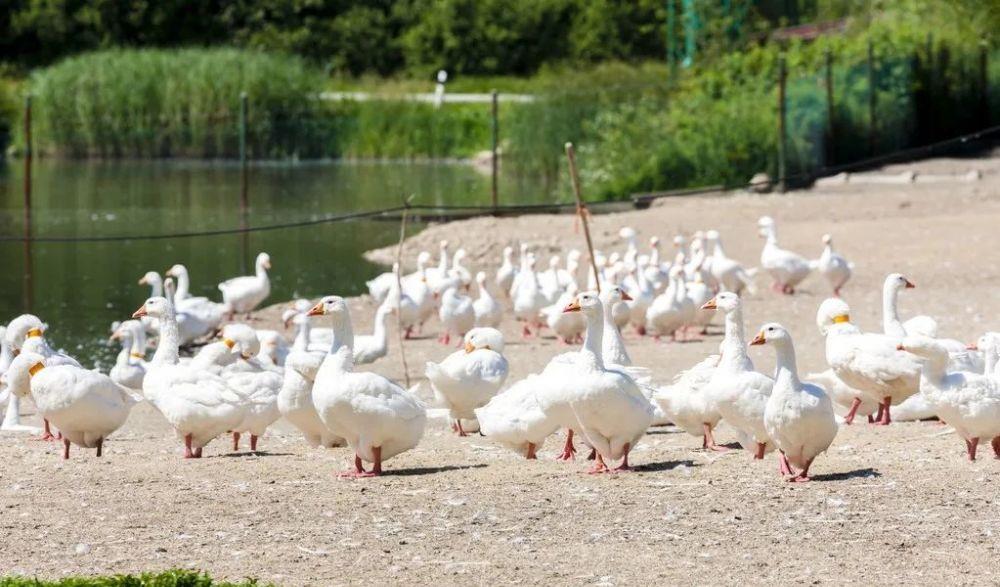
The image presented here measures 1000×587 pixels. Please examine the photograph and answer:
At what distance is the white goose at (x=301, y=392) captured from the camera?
10.7 metres

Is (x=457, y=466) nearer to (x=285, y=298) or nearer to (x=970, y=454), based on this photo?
(x=970, y=454)

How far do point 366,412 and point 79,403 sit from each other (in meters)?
1.93

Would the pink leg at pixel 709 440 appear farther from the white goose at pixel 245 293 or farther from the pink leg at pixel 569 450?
the white goose at pixel 245 293

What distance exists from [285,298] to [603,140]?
404 inches

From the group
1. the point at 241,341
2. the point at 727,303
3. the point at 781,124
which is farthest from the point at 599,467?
the point at 781,124

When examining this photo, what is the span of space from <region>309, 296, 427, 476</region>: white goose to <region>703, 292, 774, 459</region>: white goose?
66.8 inches

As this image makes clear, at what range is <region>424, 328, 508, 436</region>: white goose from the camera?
37.9ft

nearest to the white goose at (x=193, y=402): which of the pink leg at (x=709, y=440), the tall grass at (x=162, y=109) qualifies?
the pink leg at (x=709, y=440)

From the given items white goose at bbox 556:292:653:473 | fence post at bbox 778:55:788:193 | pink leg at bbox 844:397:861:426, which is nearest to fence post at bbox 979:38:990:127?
fence post at bbox 778:55:788:193

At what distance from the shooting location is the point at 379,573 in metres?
7.72

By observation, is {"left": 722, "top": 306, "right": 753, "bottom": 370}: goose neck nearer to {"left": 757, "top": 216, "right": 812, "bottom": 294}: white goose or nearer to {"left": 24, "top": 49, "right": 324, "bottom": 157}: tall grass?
{"left": 757, "top": 216, "right": 812, "bottom": 294}: white goose

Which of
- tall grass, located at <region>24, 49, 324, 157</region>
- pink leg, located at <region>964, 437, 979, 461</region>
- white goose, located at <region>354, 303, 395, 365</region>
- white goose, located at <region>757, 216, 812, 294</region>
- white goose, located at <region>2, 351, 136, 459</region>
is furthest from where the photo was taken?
tall grass, located at <region>24, 49, 324, 157</region>

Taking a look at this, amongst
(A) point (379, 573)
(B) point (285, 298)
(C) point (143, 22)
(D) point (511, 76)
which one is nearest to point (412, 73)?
(D) point (511, 76)

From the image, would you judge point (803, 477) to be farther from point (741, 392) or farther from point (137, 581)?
point (137, 581)
